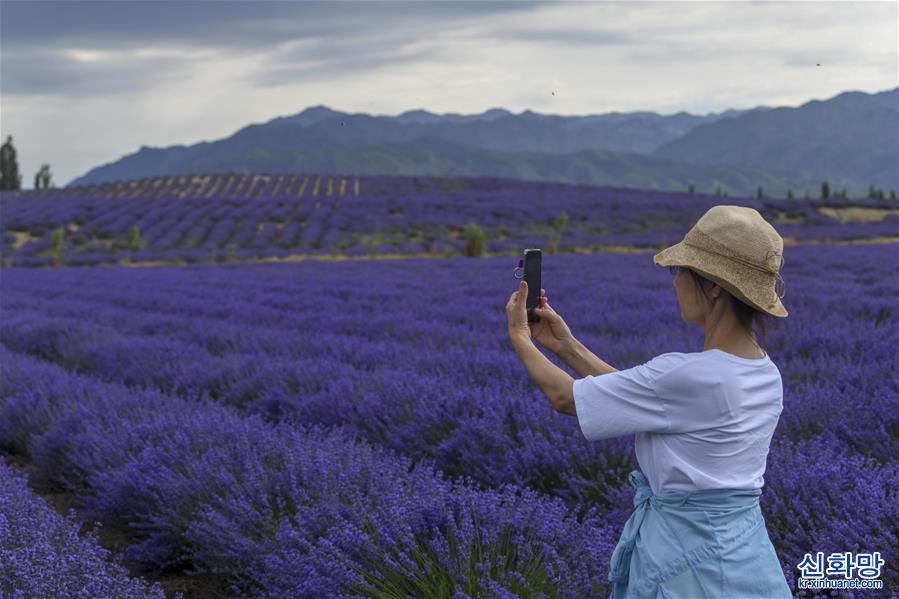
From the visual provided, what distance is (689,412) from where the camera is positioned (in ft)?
4.84

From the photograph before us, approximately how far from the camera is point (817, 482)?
98.2 inches

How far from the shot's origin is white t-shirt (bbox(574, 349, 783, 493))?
146 cm

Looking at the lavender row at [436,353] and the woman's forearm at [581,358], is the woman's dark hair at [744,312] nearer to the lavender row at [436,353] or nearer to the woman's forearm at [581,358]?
the woman's forearm at [581,358]

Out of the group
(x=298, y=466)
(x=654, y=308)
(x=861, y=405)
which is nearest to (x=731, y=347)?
(x=298, y=466)

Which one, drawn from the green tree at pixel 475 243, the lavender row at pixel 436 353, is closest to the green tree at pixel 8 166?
the green tree at pixel 475 243

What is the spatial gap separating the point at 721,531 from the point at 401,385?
266cm

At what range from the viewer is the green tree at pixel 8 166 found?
188 ft

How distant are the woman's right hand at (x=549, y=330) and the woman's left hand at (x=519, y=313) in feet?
0.33

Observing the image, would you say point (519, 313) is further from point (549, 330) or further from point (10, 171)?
point (10, 171)

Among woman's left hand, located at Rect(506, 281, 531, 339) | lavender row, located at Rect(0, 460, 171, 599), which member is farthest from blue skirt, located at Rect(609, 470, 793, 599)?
lavender row, located at Rect(0, 460, 171, 599)

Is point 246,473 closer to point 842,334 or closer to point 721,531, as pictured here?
point 721,531

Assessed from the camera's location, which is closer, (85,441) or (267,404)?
(85,441)

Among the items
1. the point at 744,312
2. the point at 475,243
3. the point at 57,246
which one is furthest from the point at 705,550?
the point at 57,246

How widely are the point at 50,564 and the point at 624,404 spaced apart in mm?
1528
